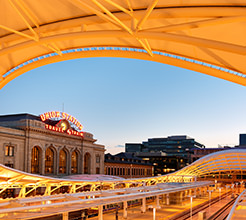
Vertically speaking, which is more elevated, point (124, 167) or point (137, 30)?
point (137, 30)

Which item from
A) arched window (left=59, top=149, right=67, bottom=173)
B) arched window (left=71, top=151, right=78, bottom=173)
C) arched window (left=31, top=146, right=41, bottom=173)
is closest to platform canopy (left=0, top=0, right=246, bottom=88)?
arched window (left=31, top=146, right=41, bottom=173)

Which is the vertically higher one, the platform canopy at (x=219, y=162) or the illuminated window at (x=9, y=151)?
the illuminated window at (x=9, y=151)

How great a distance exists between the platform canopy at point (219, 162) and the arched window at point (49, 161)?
3211 cm

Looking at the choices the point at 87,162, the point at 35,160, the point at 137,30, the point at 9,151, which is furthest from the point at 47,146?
the point at 137,30

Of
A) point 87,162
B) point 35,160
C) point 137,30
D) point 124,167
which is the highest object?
point 137,30

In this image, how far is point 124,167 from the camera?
124 metres

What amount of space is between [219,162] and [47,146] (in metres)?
50.4

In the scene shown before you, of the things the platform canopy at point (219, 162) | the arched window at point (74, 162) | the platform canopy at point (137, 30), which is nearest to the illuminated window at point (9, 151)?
the arched window at point (74, 162)

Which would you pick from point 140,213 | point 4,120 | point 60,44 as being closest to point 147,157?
point 4,120

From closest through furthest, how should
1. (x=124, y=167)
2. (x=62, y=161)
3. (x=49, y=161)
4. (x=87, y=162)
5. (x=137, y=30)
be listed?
→ (x=137, y=30) → (x=49, y=161) → (x=62, y=161) → (x=87, y=162) → (x=124, y=167)

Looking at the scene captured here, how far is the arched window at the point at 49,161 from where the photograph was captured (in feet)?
274

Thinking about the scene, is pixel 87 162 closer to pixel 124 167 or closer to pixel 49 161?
pixel 49 161

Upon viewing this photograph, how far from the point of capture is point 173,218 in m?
40.5

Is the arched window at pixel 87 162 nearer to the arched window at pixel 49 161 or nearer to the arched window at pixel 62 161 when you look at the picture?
the arched window at pixel 62 161
